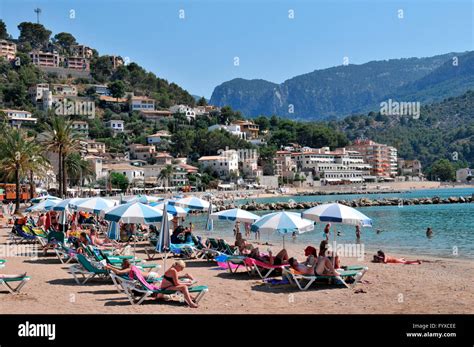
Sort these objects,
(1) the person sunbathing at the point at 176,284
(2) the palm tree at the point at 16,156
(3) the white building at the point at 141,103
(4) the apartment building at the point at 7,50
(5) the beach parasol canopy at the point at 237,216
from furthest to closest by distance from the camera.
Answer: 1. (4) the apartment building at the point at 7,50
2. (3) the white building at the point at 141,103
3. (2) the palm tree at the point at 16,156
4. (5) the beach parasol canopy at the point at 237,216
5. (1) the person sunbathing at the point at 176,284

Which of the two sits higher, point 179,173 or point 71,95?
point 71,95

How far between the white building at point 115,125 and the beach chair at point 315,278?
117 metres

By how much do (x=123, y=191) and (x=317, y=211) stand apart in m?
76.8

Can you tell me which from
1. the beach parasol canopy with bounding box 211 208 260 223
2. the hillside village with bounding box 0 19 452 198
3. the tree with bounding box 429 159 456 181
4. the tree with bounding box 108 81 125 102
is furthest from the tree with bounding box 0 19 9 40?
the beach parasol canopy with bounding box 211 208 260 223

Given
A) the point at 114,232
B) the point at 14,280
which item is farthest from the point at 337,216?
the point at 114,232

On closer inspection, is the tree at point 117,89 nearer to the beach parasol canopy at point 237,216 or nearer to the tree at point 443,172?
the tree at point 443,172

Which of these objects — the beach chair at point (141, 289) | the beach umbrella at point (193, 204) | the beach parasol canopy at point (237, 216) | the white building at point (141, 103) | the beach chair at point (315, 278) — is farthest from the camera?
the white building at point (141, 103)

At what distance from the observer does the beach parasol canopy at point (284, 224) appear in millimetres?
12914

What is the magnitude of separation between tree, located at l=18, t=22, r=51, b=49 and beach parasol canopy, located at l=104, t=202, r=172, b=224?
6890 inches

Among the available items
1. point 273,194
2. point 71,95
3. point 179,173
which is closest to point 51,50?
point 71,95

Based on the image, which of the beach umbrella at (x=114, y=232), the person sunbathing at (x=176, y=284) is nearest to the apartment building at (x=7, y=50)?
the beach umbrella at (x=114, y=232)

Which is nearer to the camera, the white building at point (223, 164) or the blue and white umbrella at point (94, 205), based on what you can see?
the blue and white umbrella at point (94, 205)

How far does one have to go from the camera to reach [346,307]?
9.62 meters
